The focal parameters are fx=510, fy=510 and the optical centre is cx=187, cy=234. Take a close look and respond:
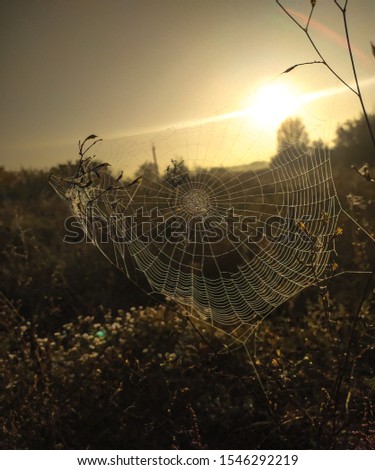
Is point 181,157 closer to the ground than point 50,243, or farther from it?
farther from it

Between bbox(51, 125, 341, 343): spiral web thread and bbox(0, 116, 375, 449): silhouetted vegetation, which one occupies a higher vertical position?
bbox(51, 125, 341, 343): spiral web thread

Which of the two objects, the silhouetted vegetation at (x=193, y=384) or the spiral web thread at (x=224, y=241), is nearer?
the silhouetted vegetation at (x=193, y=384)

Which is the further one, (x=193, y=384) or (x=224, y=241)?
(x=224, y=241)

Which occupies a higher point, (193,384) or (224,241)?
(224,241)

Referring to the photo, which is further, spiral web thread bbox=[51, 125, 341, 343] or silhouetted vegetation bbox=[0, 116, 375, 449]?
spiral web thread bbox=[51, 125, 341, 343]

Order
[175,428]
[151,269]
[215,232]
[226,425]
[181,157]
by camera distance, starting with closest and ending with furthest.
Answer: [175,428] → [226,425] → [181,157] → [151,269] → [215,232]

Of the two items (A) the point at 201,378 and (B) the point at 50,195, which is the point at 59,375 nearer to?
(A) the point at 201,378

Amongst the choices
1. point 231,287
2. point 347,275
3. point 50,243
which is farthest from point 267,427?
point 50,243

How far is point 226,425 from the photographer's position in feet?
8.65

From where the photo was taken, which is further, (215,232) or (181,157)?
(215,232)

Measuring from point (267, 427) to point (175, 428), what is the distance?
1.72 feet

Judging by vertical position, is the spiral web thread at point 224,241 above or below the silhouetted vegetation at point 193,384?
above
